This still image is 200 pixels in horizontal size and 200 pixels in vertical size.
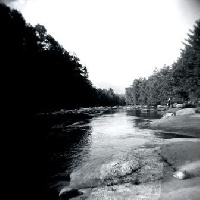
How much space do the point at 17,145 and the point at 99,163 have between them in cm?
1173

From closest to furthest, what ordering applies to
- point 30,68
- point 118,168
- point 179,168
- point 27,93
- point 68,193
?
point 68,193
point 179,168
point 118,168
point 27,93
point 30,68

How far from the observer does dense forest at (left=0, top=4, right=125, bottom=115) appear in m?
32.2

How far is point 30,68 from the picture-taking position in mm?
40438

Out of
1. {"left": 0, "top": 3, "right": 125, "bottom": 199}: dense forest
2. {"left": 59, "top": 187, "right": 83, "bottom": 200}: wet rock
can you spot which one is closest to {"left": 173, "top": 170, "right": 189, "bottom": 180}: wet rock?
{"left": 59, "top": 187, "right": 83, "bottom": 200}: wet rock

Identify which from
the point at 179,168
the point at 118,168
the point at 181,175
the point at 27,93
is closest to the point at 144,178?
the point at 118,168

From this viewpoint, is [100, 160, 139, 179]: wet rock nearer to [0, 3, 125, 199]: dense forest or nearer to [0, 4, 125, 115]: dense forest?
[0, 3, 125, 199]: dense forest

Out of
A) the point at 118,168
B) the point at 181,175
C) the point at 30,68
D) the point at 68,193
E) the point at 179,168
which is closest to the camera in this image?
the point at 181,175

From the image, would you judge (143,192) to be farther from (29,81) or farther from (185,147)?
(29,81)

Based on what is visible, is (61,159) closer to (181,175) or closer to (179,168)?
(179,168)

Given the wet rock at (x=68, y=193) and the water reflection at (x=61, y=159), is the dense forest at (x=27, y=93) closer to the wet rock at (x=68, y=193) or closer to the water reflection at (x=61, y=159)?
the water reflection at (x=61, y=159)

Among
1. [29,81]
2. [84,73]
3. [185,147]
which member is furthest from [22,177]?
[84,73]

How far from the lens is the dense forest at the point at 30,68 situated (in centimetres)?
3216

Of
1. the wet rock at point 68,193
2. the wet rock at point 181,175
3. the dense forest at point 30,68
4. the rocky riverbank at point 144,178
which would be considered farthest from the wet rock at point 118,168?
the dense forest at point 30,68

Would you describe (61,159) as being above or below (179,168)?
below
